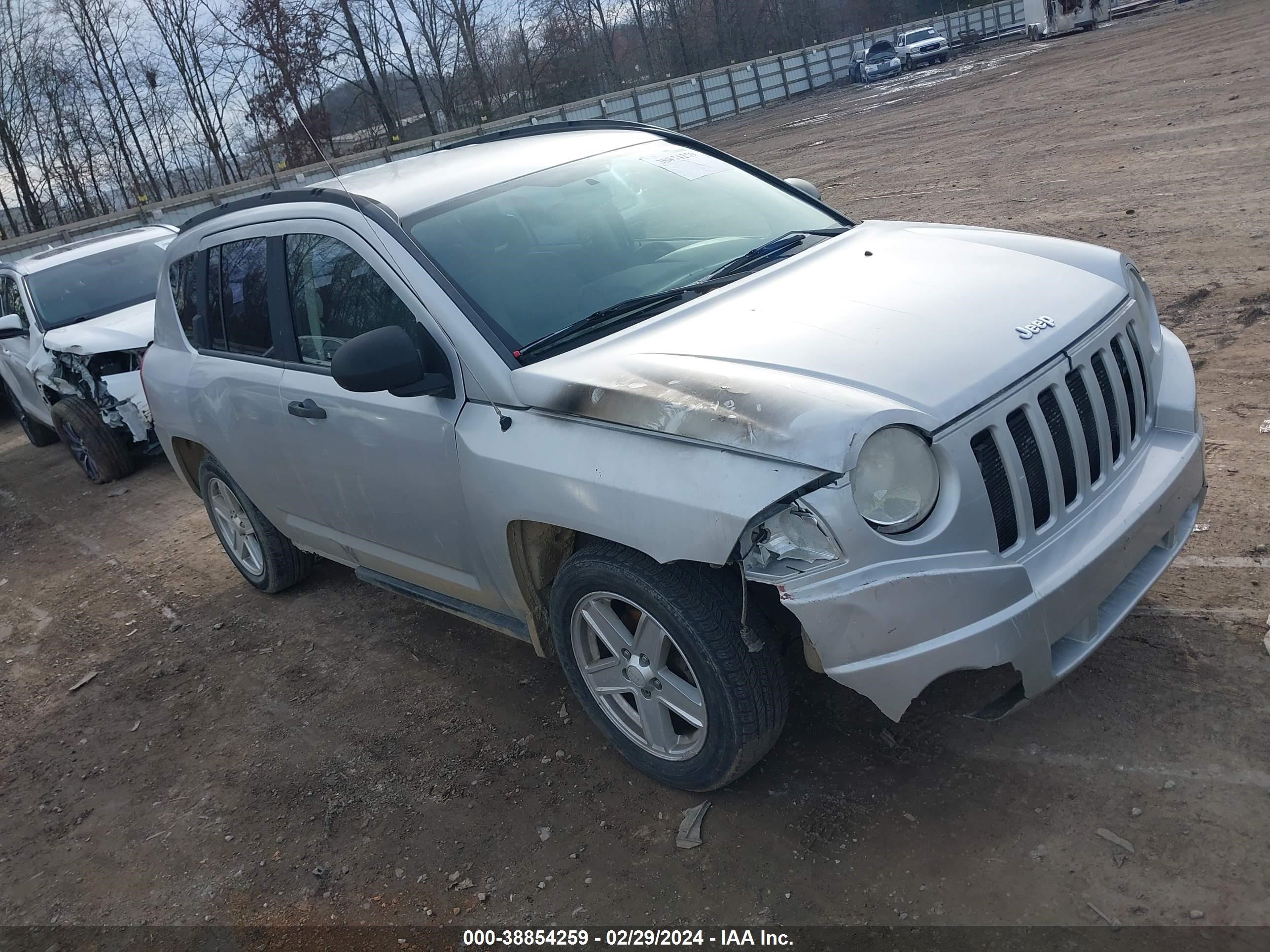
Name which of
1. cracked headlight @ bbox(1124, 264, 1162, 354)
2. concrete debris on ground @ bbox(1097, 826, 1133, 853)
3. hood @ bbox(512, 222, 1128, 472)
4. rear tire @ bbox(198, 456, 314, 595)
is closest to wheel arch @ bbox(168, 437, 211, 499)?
rear tire @ bbox(198, 456, 314, 595)

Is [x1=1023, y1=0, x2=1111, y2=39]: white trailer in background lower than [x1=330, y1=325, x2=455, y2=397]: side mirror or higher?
higher

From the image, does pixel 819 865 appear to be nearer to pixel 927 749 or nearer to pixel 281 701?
pixel 927 749

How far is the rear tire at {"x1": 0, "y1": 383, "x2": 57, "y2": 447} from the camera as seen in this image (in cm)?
1088

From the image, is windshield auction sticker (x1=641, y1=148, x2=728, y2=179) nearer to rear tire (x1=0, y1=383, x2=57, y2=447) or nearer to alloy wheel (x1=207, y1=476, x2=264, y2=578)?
alloy wheel (x1=207, y1=476, x2=264, y2=578)

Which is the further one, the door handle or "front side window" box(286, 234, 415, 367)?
the door handle

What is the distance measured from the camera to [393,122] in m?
39.2

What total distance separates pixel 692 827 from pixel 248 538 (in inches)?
137

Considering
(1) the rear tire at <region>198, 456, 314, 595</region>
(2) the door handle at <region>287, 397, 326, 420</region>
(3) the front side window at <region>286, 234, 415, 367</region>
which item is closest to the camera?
(3) the front side window at <region>286, 234, 415, 367</region>

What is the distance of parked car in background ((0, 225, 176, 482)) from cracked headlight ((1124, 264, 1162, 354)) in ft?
23.7

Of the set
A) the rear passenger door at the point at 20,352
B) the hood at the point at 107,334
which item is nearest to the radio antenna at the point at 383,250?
the hood at the point at 107,334

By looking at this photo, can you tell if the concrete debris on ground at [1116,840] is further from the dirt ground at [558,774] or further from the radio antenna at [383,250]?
the radio antenna at [383,250]

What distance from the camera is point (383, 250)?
364 cm

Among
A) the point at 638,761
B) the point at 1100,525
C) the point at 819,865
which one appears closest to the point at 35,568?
the point at 638,761

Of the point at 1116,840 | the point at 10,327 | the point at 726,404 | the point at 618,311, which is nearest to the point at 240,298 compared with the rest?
the point at 618,311
